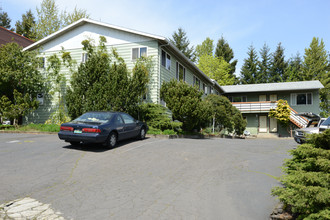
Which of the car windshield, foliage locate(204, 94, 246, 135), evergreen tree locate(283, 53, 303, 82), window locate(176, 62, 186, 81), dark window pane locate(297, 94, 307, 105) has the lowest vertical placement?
the car windshield

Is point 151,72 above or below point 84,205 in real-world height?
above

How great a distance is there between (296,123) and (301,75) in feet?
90.2

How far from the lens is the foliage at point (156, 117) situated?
49.4 feet

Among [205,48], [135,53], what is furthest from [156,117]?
[205,48]

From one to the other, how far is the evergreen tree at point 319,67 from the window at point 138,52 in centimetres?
4388

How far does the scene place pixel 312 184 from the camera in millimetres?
3641

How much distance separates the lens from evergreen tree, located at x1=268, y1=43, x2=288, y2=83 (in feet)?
178

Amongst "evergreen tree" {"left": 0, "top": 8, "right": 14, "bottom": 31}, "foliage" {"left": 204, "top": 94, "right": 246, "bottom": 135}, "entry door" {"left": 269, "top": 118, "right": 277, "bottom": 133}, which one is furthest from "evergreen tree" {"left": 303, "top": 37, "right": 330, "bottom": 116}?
"evergreen tree" {"left": 0, "top": 8, "right": 14, "bottom": 31}

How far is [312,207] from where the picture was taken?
3.41m

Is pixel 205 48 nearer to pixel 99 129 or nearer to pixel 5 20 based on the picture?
pixel 5 20

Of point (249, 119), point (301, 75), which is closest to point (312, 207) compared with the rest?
point (249, 119)

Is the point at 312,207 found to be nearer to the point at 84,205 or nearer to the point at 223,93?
the point at 84,205

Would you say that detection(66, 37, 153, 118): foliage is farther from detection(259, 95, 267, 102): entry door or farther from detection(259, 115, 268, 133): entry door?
detection(259, 95, 267, 102): entry door

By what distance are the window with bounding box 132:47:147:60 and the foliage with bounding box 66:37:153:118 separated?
116cm
